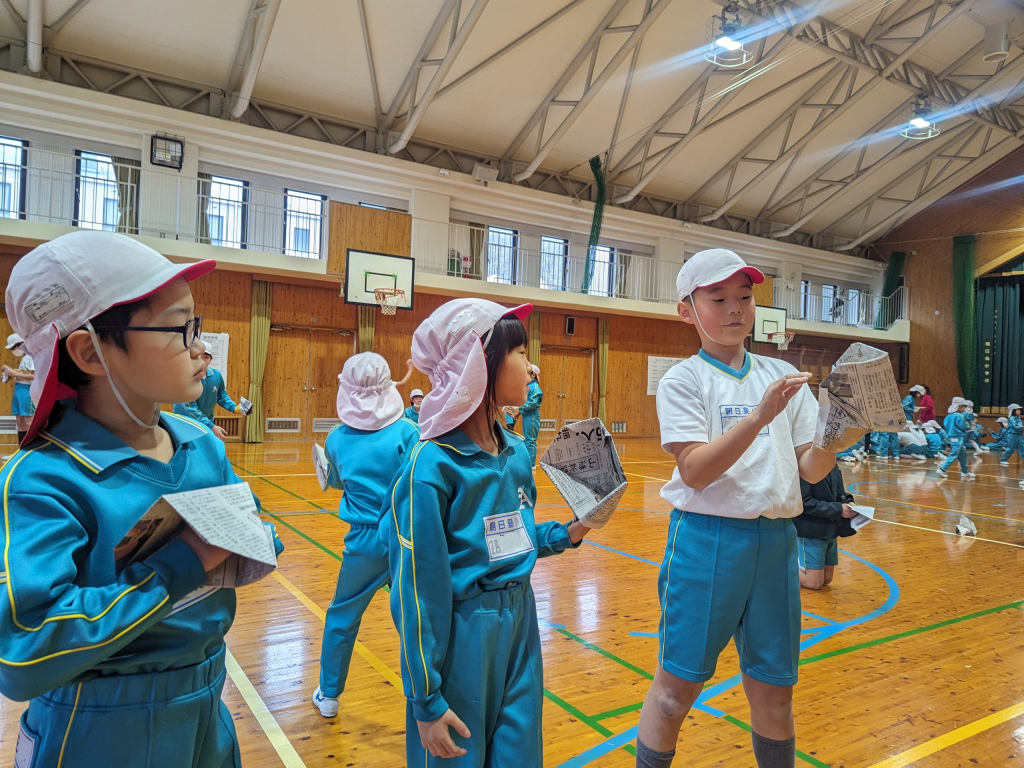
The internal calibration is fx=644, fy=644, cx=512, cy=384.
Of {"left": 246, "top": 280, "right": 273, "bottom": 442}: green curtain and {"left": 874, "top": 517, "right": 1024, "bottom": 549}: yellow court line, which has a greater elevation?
{"left": 246, "top": 280, "right": 273, "bottom": 442}: green curtain

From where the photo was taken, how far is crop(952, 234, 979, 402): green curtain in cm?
2072

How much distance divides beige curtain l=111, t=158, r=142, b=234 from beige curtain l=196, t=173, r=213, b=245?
3.45 ft

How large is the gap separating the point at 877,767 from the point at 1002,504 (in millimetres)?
9050

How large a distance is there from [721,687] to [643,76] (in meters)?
13.9

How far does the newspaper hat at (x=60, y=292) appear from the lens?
1.10 meters

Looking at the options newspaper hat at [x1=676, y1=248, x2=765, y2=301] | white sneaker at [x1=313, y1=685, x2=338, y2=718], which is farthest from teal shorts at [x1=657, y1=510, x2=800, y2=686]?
white sneaker at [x1=313, y1=685, x2=338, y2=718]

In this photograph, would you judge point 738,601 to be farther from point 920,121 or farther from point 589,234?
point 920,121

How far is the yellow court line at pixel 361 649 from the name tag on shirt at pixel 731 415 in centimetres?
197

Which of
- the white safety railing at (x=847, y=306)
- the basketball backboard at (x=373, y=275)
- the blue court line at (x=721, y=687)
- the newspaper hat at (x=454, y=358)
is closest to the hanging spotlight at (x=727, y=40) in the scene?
the basketball backboard at (x=373, y=275)

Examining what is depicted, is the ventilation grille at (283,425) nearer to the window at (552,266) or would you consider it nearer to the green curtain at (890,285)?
the window at (552,266)

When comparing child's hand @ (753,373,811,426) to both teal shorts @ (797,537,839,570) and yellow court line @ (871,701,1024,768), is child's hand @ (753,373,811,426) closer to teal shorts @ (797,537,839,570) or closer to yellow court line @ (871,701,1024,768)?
yellow court line @ (871,701,1024,768)

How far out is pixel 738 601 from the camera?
1.92m

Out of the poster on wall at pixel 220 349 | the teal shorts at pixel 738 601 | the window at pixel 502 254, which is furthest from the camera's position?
the window at pixel 502 254

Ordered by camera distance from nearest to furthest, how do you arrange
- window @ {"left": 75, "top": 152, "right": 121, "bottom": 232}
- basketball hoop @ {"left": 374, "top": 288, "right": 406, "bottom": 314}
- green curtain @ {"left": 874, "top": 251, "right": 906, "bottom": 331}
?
A: window @ {"left": 75, "top": 152, "right": 121, "bottom": 232}, basketball hoop @ {"left": 374, "top": 288, "right": 406, "bottom": 314}, green curtain @ {"left": 874, "top": 251, "right": 906, "bottom": 331}
